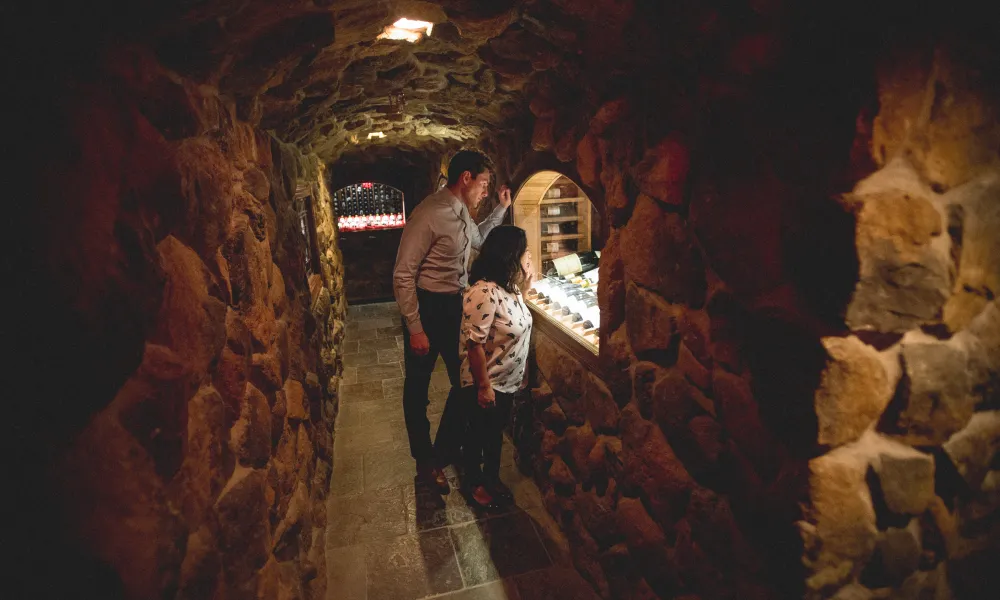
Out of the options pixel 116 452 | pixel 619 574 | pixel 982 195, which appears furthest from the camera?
pixel 619 574

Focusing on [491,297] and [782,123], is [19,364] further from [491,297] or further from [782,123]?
[491,297]

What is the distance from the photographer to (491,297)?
9.00 feet

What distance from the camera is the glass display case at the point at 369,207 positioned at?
9.62 m

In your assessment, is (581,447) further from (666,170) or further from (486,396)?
(666,170)

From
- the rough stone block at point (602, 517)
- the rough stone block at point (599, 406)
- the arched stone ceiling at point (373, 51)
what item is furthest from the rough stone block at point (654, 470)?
the arched stone ceiling at point (373, 51)

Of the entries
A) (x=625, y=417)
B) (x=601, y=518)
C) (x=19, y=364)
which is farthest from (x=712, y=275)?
(x=19, y=364)

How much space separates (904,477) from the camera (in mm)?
1302

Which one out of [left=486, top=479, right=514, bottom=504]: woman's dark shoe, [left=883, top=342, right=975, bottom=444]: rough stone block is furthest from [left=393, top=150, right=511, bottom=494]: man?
[left=883, top=342, right=975, bottom=444]: rough stone block

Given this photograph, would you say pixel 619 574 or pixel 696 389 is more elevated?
pixel 696 389

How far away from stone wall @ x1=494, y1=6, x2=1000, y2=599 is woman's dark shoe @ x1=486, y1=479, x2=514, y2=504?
1522 mm

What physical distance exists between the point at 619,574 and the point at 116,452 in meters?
2.20

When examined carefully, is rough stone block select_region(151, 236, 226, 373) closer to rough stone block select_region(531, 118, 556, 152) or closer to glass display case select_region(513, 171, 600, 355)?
glass display case select_region(513, 171, 600, 355)

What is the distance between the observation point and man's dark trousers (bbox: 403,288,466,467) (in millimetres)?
3264

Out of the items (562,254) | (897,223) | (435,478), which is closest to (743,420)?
(897,223)
